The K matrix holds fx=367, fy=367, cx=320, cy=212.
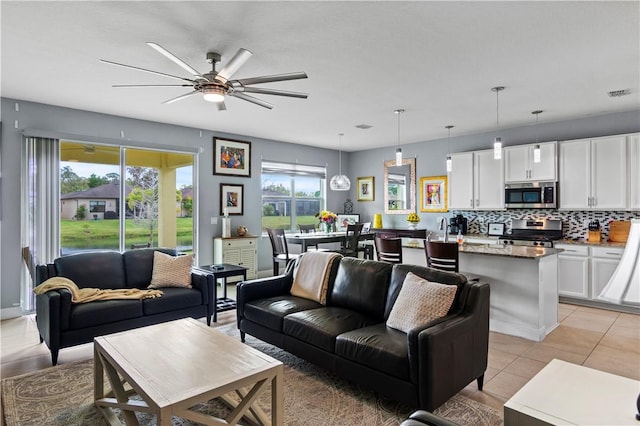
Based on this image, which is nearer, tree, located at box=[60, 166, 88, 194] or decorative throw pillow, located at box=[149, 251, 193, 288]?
decorative throw pillow, located at box=[149, 251, 193, 288]

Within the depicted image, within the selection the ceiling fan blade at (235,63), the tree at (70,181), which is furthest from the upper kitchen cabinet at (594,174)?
Answer: the tree at (70,181)

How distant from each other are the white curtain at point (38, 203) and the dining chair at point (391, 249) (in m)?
4.19

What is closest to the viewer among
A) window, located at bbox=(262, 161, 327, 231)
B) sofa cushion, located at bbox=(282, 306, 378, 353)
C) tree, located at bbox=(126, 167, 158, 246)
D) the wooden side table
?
sofa cushion, located at bbox=(282, 306, 378, 353)

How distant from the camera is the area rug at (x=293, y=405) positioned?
2.35m

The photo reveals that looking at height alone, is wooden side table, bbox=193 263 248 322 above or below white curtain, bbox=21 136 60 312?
below

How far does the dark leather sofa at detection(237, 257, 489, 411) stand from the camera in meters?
2.23

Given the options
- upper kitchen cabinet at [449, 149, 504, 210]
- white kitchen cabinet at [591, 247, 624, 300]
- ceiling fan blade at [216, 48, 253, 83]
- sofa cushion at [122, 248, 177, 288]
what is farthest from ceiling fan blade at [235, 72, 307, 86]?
white kitchen cabinet at [591, 247, 624, 300]

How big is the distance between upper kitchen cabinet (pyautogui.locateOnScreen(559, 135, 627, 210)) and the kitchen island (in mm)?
1757

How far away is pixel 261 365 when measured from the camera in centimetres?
209

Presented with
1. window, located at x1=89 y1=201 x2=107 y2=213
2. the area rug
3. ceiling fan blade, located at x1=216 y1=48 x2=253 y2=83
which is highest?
ceiling fan blade, located at x1=216 y1=48 x2=253 y2=83

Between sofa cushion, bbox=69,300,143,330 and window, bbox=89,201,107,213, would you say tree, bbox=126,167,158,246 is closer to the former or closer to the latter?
window, bbox=89,201,107,213

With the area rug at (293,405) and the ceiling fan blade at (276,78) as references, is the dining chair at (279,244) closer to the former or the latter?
the area rug at (293,405)

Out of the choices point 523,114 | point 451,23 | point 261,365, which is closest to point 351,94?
point 451,23

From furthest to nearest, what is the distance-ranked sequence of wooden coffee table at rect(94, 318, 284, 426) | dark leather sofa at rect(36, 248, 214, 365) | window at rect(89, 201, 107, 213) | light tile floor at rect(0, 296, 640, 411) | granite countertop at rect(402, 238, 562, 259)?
window at rect(89, 201, 107, 213), granite countertop at rect(402, 238, 562, 259), dark leather sofa at rect(36, 248, 214, 365), light tile floor at rect(0, 296, 640, 411), wooden coffee table at rect(94, 318, 284, 426)
